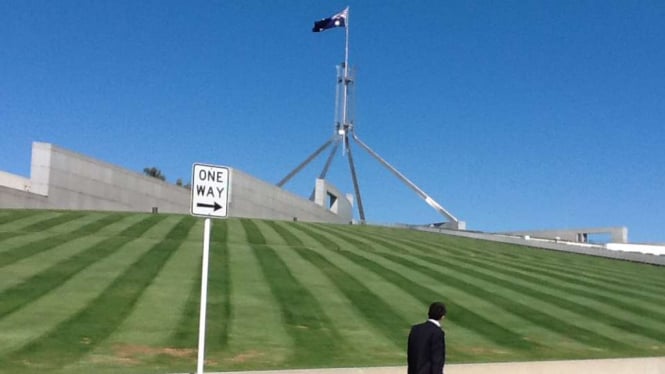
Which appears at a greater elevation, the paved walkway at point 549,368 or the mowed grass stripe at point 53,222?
the mowed grass stripe at point 53,222

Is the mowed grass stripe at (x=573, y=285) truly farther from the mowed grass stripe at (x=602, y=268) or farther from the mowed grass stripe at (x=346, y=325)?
the mowed grass stripe at (x=346, y=325)

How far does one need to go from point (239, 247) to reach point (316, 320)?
11.0 m

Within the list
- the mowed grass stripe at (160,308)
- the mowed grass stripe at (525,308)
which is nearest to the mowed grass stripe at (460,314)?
the mowed grass stripe at (525,308)

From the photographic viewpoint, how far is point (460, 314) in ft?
59.7

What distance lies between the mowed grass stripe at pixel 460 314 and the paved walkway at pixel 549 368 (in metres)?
2.70

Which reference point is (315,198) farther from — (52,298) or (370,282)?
(52,298)

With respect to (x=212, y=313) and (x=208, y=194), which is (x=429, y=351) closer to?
(x=208, y=194)

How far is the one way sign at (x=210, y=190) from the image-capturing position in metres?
9.54

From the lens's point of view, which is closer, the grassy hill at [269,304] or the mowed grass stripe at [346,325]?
the grassy hill at [269,304]

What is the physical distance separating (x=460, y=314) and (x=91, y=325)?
8786 mm

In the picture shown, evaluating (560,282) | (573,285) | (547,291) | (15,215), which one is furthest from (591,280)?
(15,215)

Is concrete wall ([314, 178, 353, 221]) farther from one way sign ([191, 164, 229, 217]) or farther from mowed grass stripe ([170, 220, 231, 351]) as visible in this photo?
one way sign ([191, 164, 229, 217])

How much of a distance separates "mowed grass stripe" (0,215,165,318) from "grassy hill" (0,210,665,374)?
4cm

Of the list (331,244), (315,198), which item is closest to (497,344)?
(331,244)
